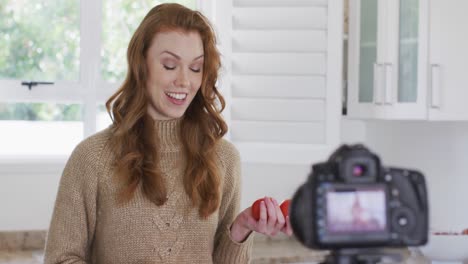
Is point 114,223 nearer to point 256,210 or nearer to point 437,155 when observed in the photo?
point 256,210

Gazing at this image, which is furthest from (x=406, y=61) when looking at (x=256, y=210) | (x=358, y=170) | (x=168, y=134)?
(x=358, y=170)

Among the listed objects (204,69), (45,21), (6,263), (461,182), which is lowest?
(6,263)

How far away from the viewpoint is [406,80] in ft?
8.70

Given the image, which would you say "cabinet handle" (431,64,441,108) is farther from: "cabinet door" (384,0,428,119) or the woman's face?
the woman's face

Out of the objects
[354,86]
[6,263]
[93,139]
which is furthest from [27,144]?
[93,139]

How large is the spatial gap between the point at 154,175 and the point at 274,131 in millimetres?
1336

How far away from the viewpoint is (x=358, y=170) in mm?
823

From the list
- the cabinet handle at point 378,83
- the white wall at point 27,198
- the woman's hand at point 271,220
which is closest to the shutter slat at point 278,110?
the cabinet handle at point 378,83

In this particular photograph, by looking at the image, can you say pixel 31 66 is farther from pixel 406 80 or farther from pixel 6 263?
pixel 406 80

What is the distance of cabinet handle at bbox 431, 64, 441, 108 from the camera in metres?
2.59

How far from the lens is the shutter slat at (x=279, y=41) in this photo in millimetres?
2801

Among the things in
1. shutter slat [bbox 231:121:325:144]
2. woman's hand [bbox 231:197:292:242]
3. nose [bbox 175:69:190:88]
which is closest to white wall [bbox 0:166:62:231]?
shutter slat [bbox 231:121:325:144]

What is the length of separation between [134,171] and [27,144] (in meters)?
1.46

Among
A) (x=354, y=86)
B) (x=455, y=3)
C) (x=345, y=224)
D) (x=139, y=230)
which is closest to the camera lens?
(x=345, y=224)
